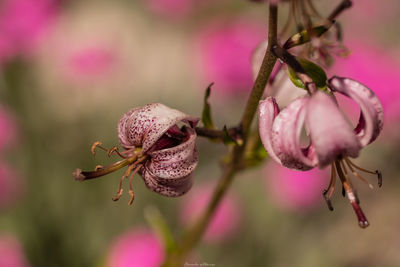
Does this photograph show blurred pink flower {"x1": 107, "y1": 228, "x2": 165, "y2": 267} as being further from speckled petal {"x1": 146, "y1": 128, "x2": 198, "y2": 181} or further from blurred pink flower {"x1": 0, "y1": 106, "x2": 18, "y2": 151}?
speckled petal {"x1": 146, "y1": 128, "x2": 198, "y2": 181}

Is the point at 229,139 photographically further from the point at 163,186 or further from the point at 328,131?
the point at 328,131

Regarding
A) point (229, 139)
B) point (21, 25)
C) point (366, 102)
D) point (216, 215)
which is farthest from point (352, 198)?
point (21, 25)

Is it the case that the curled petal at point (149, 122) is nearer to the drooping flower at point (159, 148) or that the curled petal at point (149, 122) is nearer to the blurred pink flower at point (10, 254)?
the drooping flower at point (159, 148)

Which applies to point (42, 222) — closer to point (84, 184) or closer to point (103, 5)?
point (84, 184)

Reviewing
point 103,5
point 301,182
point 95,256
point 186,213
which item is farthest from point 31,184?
point 103,5

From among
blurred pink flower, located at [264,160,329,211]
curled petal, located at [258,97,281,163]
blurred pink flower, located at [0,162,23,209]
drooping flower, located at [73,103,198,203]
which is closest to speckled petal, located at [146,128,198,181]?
drooping flower, located at [73,103,198,203]

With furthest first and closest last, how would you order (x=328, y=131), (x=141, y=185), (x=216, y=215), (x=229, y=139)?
(x=141, y=185)
(x=216, y=215)
(x=229, y=139)
(x=328, y=131)
